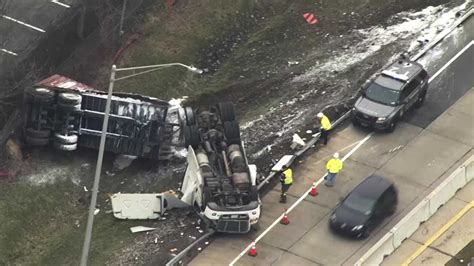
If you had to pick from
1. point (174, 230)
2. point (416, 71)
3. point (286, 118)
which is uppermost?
point (416, 71)

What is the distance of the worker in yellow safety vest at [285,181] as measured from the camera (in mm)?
30556

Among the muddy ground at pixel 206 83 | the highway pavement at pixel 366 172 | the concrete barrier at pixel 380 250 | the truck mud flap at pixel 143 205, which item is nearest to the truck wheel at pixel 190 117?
the muddy ground at pixel 206 83

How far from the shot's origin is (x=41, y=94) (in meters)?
32.2

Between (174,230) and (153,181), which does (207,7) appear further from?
(174,230)

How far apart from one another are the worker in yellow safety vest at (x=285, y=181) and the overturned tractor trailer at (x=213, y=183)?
0.98 m

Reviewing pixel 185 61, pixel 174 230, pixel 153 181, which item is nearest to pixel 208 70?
pixel 185 61

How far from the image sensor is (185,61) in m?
40.2

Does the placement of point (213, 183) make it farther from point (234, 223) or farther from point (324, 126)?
point (324, 126)

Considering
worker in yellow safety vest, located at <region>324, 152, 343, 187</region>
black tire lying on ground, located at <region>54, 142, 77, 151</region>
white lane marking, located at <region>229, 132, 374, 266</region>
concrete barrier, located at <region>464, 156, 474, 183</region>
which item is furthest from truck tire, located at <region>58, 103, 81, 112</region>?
concrete barrier, located at <region>464, 156, 474, 183</region>

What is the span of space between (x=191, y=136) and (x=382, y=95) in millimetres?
8037

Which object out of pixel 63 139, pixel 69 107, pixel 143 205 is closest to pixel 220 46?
pixel 69 107

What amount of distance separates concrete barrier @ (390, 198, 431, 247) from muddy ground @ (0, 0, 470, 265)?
21.2ft

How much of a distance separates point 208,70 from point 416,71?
9.54m

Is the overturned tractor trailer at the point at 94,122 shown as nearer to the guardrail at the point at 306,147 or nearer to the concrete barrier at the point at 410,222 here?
the guardrail at the point at 306,147
